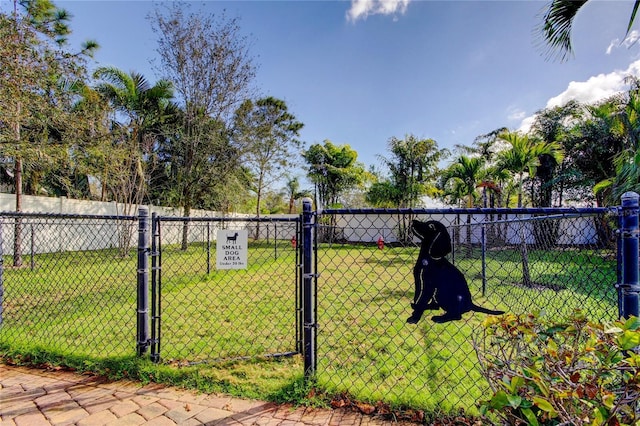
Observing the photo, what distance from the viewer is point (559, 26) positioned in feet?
11.2

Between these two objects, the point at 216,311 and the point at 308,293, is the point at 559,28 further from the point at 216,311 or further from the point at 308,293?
the point at 216,311

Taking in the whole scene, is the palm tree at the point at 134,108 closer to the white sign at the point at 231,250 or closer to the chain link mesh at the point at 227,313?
the chain link mesh at the point at 227,313

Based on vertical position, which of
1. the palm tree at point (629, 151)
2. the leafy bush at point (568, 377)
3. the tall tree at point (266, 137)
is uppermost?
the tall tree at point (266, 137)

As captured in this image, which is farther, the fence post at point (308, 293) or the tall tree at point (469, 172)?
the tall tree at point (469, 172)

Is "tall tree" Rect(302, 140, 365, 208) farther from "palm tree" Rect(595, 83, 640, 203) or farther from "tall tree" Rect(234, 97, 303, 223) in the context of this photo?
"palm tree" Rect(595, 83, 640, 203)

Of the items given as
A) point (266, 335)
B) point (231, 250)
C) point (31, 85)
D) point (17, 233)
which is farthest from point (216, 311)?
point (17, 233)

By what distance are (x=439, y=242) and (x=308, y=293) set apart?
926mm

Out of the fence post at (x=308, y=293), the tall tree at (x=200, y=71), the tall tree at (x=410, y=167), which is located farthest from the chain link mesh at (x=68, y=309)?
the tall tree at (x=410, y=167)

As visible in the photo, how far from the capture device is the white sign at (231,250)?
246 centimetres

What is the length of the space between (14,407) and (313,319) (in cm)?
202

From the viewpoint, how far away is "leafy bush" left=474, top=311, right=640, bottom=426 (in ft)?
3.07

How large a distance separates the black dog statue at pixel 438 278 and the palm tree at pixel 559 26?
3.20 meters

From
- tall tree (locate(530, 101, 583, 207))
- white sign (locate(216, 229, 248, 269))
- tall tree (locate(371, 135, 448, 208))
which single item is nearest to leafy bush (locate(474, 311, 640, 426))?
white sign (locate(216, 229, 248, 269))

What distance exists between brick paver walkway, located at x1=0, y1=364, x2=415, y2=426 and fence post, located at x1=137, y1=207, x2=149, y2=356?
1.09 ft
